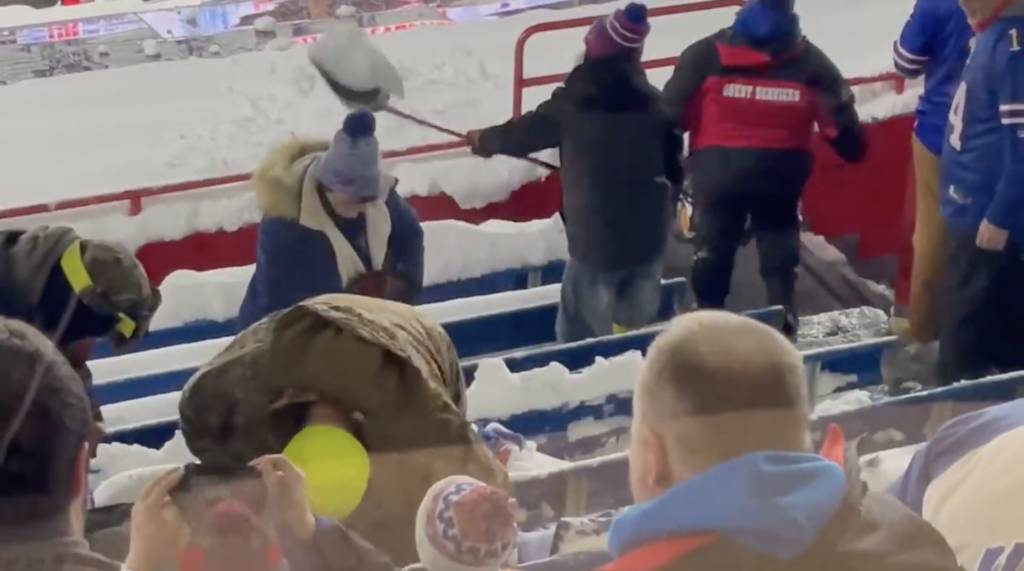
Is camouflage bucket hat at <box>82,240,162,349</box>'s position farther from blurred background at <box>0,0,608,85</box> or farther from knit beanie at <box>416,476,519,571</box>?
blurred background at <box>0,0,608,85</box>

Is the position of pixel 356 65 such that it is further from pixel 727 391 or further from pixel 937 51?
pixel 727 391

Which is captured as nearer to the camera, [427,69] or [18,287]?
[18,287]

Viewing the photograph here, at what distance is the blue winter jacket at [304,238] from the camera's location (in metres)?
2.34

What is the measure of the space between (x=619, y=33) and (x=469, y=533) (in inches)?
70.7

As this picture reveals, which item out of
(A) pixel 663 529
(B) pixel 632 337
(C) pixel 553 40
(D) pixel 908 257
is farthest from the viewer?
(C) pixel 553 40

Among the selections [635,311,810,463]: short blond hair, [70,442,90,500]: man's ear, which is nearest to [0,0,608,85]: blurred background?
[70,442,90,500]: man's ear

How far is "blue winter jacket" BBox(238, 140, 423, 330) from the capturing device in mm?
2338

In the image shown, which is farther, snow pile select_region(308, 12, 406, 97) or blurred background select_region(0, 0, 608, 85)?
blurred background select_region(0, 0, 608, 85)

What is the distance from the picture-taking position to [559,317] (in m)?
3.29

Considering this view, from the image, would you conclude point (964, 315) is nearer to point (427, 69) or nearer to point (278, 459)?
point (278, 459)

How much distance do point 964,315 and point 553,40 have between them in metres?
3.73

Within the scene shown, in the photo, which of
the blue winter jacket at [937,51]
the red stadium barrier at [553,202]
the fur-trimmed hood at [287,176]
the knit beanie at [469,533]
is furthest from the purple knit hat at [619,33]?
the knit beanie at [469,533]

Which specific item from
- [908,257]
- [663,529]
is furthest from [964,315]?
[663,529]

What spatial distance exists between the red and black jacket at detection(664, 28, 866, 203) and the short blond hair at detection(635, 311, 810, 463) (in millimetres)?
1864
